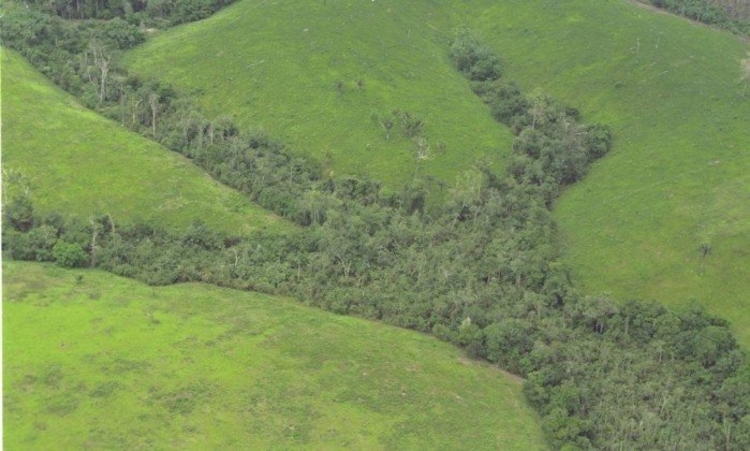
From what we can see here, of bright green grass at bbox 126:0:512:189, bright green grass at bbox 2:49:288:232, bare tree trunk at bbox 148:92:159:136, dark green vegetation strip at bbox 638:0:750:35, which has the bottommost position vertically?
bright green grass at bbox 2:49:288:232

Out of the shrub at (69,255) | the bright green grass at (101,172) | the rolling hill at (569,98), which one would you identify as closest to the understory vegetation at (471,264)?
the shrub at (69,255)

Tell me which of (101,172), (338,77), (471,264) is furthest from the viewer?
(338,77)

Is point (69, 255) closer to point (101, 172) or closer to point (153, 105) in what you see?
point (101, 172)

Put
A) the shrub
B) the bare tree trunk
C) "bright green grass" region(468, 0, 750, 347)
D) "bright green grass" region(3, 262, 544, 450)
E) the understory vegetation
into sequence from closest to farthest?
"bright green grass" region(3, 262, 544, 450)
the understory vegetation
the shrub
"bright green grass" region(468, 0, 750, 347)
the bare tree trunk

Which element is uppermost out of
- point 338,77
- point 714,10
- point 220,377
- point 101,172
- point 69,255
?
point 714,10

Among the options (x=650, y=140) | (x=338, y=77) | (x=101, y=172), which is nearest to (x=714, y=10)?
(x=650, y=140)

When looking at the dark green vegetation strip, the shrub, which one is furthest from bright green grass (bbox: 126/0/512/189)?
the dark green vegetation strip

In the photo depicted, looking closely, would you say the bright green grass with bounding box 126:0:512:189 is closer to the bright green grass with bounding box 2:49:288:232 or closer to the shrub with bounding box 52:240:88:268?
the bright green grass with bounding box 2:49:288:232

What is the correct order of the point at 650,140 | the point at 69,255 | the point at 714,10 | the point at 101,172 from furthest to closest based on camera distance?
the point at 714,10 < the point at 650,140 < the point at 101,172 < the point at 69,255
